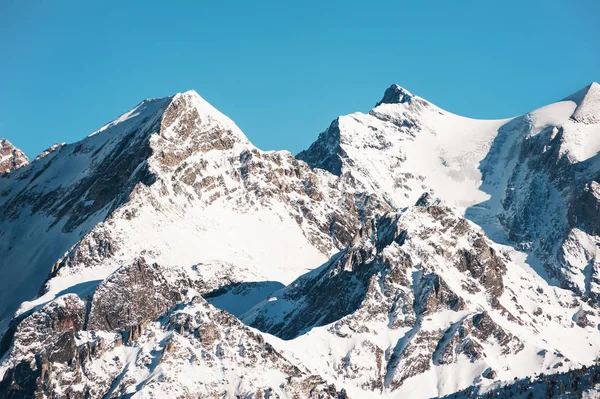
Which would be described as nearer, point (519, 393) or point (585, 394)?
point (585, 394)

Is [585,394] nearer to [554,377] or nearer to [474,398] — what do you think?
[554,377]

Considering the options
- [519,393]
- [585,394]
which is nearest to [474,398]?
[519,393]

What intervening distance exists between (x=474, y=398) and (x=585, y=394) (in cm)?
2015

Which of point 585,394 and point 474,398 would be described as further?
point 474,398

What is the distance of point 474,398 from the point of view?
507ft

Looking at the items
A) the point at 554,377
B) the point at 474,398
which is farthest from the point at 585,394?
the point at 474,398

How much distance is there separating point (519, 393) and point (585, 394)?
12.1 metres

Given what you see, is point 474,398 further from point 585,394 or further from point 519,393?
point 585,394

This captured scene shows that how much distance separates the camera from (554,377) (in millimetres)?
148125

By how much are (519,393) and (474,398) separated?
808 cm

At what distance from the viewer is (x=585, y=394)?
138 m
